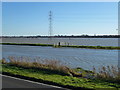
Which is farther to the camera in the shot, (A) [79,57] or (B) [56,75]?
(A) [79,57]

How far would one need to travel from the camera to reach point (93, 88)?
7422 millimetres

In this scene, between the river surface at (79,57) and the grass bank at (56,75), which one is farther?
the river surface at (79,57)

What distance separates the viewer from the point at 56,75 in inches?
404

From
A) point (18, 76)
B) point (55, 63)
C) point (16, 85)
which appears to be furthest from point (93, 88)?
point (55, 63)

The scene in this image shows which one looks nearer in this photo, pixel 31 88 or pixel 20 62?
pixel 31 88

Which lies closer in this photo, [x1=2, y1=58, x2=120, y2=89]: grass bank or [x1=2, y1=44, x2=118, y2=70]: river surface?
[x1=2, y1=58, x2=120, y2=89]: grass bank

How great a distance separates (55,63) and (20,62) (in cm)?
303

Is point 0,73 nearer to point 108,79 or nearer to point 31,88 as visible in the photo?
point 31,88

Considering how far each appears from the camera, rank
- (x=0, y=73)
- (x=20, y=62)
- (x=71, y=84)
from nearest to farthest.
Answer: (x=71, y=84) < (x=0, y=73) < (x=20, y=62)

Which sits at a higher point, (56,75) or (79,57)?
(56,75)

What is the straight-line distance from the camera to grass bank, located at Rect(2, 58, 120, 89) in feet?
26.6

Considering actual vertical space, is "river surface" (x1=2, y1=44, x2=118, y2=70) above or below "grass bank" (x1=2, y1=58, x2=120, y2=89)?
below

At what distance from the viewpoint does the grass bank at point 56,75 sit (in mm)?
8116

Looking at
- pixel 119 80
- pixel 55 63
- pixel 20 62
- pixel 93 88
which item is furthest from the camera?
pixel 20 62
